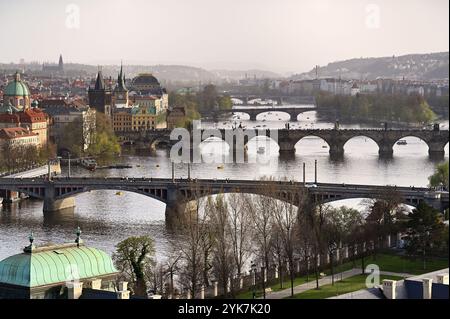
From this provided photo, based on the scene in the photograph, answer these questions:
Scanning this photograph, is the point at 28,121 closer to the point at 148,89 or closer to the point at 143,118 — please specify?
the point at 143,118

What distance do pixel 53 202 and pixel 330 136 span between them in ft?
35.0

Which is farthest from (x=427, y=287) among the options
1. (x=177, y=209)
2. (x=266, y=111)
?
(x=266, y=111)

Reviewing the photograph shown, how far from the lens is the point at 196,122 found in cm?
3362

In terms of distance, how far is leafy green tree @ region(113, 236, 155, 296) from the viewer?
10719 millimetres

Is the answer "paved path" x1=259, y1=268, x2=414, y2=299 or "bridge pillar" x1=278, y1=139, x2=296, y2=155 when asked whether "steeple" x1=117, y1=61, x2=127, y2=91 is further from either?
"paved path" x1=259, y1=268, x2=414, y2=299

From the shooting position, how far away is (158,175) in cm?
2142

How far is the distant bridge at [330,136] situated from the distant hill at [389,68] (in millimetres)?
1164

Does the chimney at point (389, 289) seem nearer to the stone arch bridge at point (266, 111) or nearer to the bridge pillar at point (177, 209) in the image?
the bridge pillar at point (177, 209)

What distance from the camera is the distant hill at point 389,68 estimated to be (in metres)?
17.2

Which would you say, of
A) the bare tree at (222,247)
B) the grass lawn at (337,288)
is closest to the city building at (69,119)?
the bare tree at (222,247)

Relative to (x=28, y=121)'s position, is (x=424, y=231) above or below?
above

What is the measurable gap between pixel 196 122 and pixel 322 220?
20.9 metres
